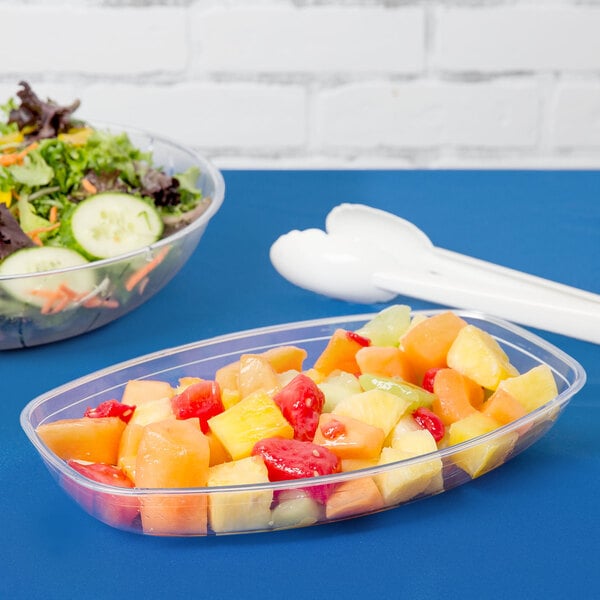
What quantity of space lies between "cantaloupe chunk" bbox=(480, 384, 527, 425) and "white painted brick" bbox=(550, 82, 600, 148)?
162 cm

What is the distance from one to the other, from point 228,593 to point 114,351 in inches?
18.7

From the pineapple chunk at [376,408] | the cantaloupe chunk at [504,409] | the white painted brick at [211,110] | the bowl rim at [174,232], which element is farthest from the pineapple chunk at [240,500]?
the white painted brick at [211,110]

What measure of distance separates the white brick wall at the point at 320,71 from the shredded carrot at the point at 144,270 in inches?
48.6

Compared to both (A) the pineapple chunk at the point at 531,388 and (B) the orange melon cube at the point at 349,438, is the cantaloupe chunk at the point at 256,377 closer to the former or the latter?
(B) the orange melon cube at the point at 349,438

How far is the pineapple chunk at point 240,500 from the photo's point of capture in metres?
0.81

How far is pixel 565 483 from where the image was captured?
3.19 ft

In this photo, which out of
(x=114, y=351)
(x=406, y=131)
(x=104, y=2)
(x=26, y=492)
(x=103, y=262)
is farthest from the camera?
(x=406, y=131)

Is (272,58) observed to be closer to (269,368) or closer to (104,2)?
(104,2)

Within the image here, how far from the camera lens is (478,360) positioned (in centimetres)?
97

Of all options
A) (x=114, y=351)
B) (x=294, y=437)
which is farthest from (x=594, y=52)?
(x=294, y=437)

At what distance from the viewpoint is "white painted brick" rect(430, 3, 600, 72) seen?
233 cm

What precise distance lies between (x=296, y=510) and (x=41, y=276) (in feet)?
1.37

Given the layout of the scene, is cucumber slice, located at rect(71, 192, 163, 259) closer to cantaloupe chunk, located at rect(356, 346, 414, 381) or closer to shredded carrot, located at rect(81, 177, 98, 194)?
shredded carrot, located at rect(81, 177, 98, 194)

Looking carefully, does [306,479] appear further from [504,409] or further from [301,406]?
[504,409]
